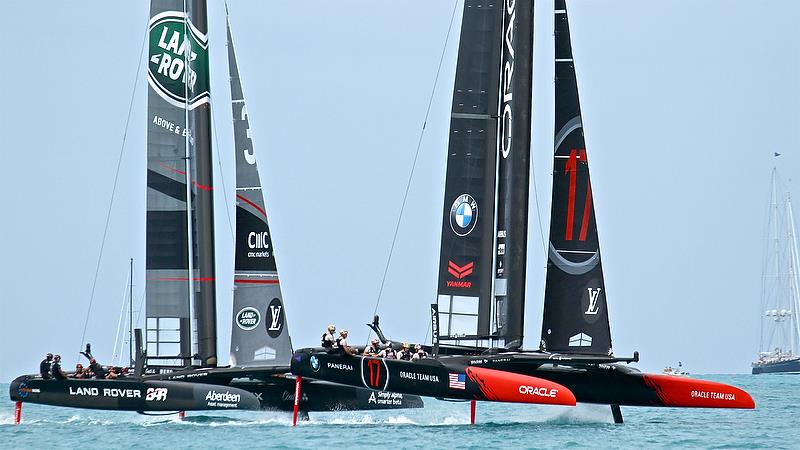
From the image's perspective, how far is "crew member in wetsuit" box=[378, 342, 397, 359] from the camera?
24.3 m

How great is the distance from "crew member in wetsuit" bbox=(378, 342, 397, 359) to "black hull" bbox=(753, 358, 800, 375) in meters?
78.3

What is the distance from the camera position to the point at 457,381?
2272 centimetres

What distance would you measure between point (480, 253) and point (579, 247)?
1955mm

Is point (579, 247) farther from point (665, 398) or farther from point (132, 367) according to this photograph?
point (132, 367)

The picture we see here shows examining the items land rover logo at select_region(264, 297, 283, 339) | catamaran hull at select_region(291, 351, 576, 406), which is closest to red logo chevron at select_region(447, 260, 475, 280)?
catamaran hull at select_region(291, 351, 576, 406)

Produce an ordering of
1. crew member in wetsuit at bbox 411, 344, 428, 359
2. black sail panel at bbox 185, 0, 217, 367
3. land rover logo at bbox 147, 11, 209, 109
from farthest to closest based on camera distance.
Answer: land rover logo at bbox 147, 11, 209, 109, black sail panel at bbox 185, 0, 217, 367, crew member in wetsuit at bbox 411, 344, 428, 359

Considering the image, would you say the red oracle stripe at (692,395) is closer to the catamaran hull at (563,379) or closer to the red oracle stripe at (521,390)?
the catamaran hull at (563,379)

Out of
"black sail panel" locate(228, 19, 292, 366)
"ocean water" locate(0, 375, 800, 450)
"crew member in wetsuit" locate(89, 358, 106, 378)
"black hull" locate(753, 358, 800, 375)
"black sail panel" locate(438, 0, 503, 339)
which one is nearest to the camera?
Result: "ocean water" locate(0, 375, 800, 450)

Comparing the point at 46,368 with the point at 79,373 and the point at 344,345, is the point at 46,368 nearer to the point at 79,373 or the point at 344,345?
the point at 79,373

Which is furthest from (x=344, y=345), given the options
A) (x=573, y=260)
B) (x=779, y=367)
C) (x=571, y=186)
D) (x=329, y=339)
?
(x=779, y=367)

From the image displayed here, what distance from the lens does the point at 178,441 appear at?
74.9 feet

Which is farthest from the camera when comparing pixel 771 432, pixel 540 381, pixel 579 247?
pixel 771 432

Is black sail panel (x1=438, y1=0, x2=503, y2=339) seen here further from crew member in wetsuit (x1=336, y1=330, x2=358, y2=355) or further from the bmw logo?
crew member in wetsuit (x1=336, y1=330, x2=358, y2=355)

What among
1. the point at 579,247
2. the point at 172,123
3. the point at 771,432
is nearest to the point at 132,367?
the point at 172,123
